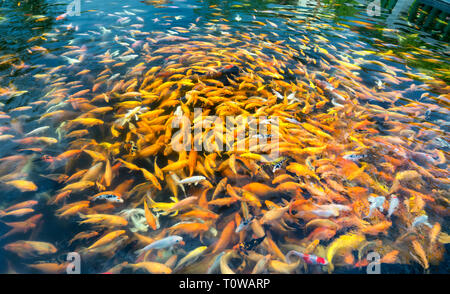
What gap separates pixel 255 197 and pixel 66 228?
7.01 ft

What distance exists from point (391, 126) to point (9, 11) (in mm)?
11730

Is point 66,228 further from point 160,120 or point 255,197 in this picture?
point 255,197

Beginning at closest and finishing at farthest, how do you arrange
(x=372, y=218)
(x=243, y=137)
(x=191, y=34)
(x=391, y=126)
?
1. (x=372, y=218)
2. (x=243, y=137)
3. (x=391, y=126)
4. (x=191, y=34)

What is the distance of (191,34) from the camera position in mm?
6141

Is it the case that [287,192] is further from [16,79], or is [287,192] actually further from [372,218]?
[16,79]

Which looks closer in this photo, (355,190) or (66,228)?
(66,228)

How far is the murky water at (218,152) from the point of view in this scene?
7.27 ft

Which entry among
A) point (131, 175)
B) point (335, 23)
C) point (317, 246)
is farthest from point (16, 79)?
point (335, 23)

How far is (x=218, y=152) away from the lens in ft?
9.76

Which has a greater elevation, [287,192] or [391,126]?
[391,126]

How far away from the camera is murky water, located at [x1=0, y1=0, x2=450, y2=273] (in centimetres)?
A: 221

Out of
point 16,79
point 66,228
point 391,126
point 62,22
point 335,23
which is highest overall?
point 335,23

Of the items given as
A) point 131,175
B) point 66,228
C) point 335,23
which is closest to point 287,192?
point 131,175

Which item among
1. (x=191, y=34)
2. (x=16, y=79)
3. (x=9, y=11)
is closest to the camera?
(x=16, y=79)
